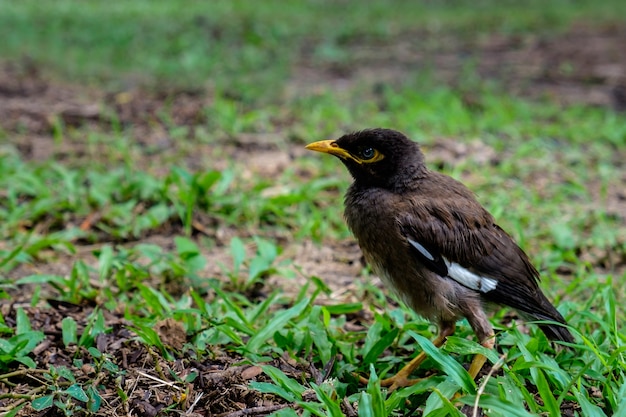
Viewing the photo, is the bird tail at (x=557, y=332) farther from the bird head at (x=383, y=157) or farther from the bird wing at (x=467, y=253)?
the bird head at (x=383, y=157)

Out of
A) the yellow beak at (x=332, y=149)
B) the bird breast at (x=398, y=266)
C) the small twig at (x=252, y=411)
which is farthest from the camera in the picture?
the yellow beak at (x=332, y=149)

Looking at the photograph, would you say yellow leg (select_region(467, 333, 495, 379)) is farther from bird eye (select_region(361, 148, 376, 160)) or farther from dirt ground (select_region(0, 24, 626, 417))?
bird eye (select_region(361, 148, 376, 160))

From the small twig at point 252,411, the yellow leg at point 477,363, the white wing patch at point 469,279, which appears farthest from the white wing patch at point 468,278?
the small twig at point 252,411

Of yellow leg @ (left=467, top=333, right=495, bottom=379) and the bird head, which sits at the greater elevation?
the bird head

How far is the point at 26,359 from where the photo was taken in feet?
11.5

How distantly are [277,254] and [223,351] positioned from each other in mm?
1361

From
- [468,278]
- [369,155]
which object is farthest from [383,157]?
[468,278]

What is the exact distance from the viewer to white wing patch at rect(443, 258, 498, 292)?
12.6ft

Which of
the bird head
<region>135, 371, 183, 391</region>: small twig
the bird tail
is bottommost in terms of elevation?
<region>135, 371, 183, 391</region>: small twig

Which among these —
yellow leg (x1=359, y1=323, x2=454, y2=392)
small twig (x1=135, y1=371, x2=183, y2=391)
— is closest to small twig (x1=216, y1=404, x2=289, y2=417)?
small twig (x1=135, y1=371, x2=183, y2=391)

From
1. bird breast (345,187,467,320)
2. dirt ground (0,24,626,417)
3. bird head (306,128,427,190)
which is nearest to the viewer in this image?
dirt ground (0,24,626,417)

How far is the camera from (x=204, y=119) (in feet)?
26.2

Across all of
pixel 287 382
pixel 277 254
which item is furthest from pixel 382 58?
pixel 287 382

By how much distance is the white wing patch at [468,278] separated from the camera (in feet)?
12.6
